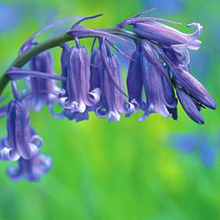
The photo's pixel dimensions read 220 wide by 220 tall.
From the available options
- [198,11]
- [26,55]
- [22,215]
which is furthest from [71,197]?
[198,11]

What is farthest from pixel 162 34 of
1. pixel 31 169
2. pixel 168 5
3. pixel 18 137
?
pixel 168 5

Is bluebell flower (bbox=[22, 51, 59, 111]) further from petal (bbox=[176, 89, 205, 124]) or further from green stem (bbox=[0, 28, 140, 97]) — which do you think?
Result: petal (bbox=[176, 89, 205, 124])

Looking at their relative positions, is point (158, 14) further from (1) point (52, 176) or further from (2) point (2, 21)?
(1) point (52, 176)

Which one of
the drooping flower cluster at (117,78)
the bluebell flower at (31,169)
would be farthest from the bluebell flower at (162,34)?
the bluebell flower at (31,169)

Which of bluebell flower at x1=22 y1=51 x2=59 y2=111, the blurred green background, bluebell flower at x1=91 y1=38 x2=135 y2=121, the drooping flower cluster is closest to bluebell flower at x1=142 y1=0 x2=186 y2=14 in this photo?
the blurred green background

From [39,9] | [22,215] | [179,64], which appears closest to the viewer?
[179,64]

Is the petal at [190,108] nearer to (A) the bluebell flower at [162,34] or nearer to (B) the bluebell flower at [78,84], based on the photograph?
(A) the bluebell flower at [162,34]
